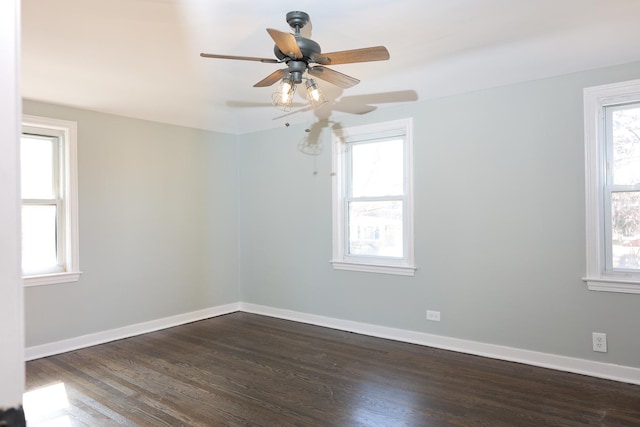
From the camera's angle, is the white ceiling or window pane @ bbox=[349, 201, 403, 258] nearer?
the white ceiling

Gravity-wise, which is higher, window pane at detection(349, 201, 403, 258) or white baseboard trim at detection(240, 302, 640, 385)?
window pane at detection(349, 201, 403, 258)

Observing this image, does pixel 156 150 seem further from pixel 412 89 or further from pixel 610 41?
pixel 610 41

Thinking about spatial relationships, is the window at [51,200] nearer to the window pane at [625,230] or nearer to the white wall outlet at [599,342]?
the white wall outlet at [599,342]

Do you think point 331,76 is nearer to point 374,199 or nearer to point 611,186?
point 374,199

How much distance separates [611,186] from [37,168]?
202 inches

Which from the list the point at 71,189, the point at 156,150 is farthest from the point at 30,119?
the point at 156,150

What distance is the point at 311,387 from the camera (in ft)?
10.3

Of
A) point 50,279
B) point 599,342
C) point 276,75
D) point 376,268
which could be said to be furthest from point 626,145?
point 50,279

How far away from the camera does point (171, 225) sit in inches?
A: 194

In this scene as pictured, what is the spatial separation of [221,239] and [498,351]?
11.7ft

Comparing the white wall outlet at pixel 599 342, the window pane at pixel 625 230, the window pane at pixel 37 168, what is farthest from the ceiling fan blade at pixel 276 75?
the white wall outlet at pixel 599 342

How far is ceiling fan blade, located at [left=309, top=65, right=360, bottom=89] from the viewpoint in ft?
8.54

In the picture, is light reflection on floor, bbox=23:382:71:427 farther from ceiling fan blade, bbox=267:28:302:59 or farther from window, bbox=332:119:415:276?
window, bbox=332:119:415:276

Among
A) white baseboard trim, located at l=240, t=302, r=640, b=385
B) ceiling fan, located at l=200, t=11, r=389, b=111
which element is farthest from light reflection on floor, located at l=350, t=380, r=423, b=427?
ceiling fan, located at l=200, t=11, r=389, b=111
